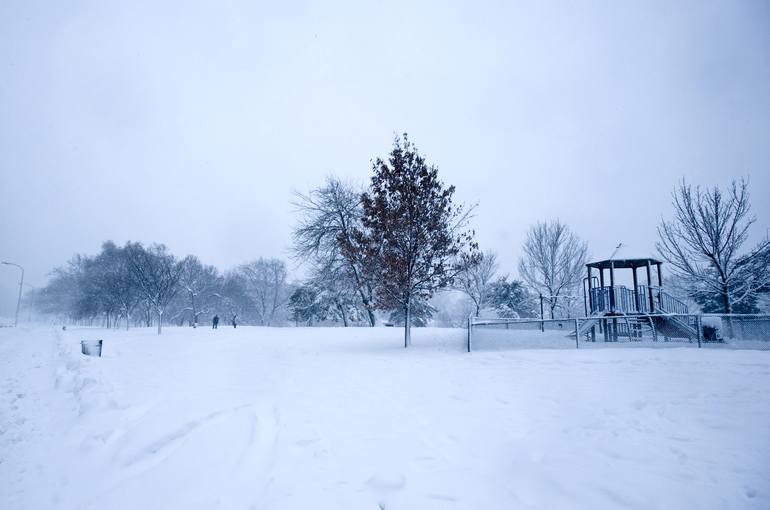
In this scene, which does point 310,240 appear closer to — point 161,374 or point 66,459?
point 161,374

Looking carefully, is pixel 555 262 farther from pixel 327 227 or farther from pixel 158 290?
pixel 158 290

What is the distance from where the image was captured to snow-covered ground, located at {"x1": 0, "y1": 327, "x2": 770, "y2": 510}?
10.6 feet

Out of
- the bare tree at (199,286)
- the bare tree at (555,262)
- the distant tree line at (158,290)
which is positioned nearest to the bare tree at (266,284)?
the distant tree line at (158,290)

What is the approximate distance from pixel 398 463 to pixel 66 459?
4.51m

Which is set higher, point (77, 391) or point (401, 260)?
point (401, 260)

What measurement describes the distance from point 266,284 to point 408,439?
200ft

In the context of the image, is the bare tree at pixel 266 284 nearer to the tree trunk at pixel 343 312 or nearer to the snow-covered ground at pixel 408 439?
the tree trunk at pixel 343 312

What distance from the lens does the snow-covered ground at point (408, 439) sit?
3.22 meters

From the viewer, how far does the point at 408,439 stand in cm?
448

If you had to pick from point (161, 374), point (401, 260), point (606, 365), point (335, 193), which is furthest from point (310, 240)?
point (606, 365)

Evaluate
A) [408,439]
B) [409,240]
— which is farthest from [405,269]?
[408,439]

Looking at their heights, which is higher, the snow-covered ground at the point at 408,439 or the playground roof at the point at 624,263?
the playground roof at the point at 624,263

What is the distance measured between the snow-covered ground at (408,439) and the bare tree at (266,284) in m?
54.2

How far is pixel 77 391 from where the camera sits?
26.0ft
